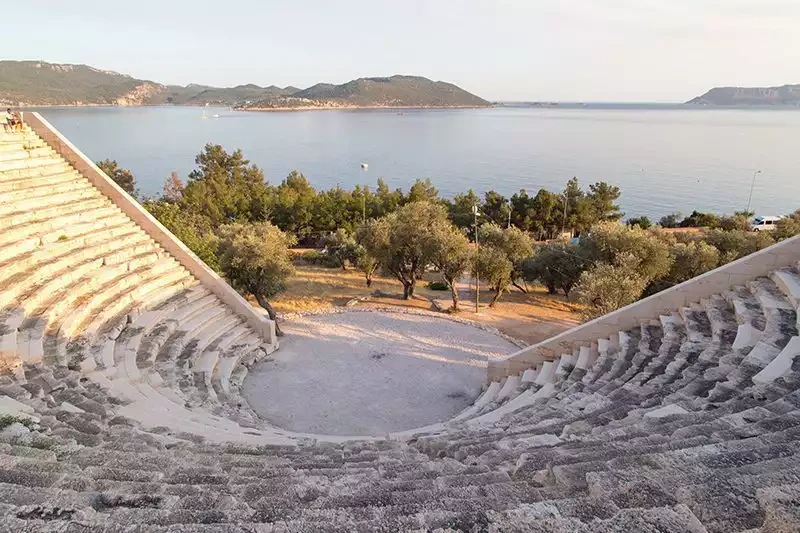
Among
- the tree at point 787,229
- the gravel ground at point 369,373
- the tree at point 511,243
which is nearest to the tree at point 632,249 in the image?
the tree at point 511,243

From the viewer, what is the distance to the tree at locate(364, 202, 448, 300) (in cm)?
1850

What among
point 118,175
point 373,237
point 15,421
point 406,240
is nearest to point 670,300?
point 15,421

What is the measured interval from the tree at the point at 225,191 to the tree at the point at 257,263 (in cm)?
1889

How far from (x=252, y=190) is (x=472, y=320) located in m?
34.2

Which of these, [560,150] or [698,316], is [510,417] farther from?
[560,150]

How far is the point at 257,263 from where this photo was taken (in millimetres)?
15164

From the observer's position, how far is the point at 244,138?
135375 mm

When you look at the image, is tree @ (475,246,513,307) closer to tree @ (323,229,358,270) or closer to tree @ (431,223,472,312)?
tree @ (431,223,472,312)

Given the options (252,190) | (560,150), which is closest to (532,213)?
(252,190)

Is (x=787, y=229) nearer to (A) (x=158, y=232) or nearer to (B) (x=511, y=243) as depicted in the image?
(B) (x=511, y=243)

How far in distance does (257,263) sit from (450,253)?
6.74 metres

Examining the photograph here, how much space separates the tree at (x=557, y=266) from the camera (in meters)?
21.7

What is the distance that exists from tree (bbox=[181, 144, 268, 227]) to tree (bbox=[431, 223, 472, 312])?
1979 cm

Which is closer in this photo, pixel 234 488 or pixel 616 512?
pixel 616 512
